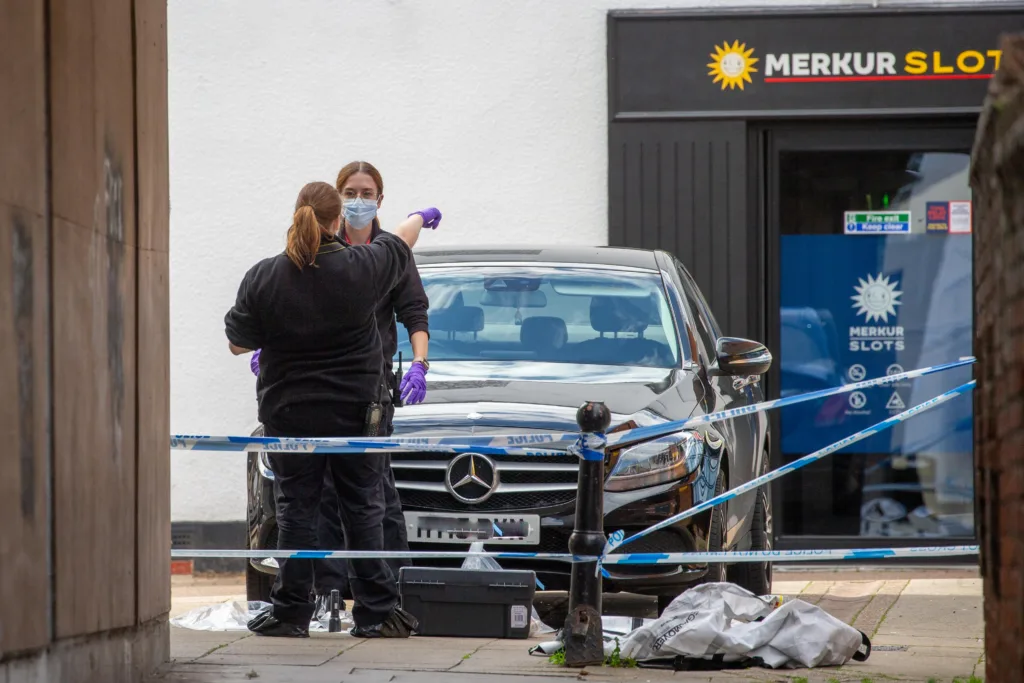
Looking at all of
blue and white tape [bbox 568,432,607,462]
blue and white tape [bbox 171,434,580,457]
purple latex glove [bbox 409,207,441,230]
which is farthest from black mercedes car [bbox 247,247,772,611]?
blue and white tape [bbox 568,432,607,462]

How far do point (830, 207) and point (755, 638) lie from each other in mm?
6101

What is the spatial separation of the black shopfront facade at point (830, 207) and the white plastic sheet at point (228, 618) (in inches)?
191

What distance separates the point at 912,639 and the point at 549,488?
5.53 ft

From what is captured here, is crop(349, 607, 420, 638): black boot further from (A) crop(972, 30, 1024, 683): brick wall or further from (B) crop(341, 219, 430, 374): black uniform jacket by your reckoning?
(A) crop(972, 30, 1024, 683): brick wall

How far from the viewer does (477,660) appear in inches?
228

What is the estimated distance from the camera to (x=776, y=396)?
37.5 ft

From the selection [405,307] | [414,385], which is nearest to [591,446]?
[414,385]

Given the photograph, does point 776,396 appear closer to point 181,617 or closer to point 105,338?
point 181,617

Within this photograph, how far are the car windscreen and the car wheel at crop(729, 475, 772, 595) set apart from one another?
104 cm

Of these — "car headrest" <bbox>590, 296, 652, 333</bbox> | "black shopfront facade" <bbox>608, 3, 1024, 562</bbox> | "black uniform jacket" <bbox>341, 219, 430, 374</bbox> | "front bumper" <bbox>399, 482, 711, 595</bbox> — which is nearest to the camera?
"front bumper" <bbox>399, 482, 711, 595</bbox>

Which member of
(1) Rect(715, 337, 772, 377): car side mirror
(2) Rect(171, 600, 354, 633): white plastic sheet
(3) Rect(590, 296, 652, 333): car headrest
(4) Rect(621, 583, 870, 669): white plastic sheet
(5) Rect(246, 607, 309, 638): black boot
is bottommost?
(2) Rect(171, 600, 354, 633): white plastic sheet

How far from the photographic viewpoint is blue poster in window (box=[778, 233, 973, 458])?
11.3 m

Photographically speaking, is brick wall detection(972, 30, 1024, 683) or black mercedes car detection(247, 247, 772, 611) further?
black mercedes car detection(247, 247, 772, 611)

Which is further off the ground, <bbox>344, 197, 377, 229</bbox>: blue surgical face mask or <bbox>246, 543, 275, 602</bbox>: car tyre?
<bbox>344, 197, 377, 229</bbox>: blue surgical face mask
